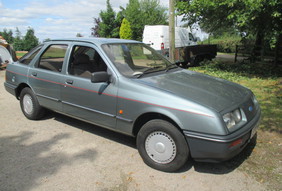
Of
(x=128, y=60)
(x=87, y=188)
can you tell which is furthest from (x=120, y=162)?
(x=128, y=60)

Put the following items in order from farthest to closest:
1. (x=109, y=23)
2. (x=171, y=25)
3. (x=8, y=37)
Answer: (x=8, y=37)
(x=109, y=23)
(x=171, y=25)

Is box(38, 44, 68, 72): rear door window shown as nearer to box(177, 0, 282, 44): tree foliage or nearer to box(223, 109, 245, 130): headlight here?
box(223, 109, 245, 130): headlight

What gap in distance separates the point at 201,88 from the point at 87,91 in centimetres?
171

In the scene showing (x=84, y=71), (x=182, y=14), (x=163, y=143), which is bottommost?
(x=163, y=143)

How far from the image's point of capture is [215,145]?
2.75m

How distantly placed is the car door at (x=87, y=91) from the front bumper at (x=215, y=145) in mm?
1234

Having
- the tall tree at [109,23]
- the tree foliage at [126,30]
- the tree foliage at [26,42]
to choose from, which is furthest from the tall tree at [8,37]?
the tree foliage at [126,30]

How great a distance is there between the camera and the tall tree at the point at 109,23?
110 feet

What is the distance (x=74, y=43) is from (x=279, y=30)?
7.61 m

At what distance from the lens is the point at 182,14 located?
1027 centimetres

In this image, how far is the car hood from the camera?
299cm

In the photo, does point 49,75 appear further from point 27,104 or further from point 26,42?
point 26,42

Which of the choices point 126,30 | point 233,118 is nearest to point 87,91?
point 233,118

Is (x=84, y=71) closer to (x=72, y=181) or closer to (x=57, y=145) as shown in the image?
(x=57, y=145)
